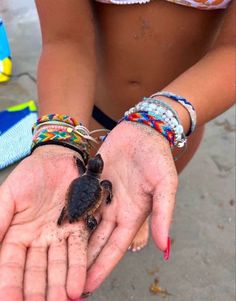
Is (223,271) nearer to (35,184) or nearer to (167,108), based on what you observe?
(167,108)

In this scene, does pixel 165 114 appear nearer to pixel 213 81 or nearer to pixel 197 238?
pixel 213 81

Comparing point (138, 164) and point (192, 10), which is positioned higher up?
point (192, 10)

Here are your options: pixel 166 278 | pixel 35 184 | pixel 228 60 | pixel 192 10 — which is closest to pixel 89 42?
pixel 192 10

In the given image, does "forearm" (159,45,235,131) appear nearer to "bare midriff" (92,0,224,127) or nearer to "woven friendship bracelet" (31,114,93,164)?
"bare midriff" (92,0,224,127)

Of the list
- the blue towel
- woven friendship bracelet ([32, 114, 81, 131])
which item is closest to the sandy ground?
the blue towel

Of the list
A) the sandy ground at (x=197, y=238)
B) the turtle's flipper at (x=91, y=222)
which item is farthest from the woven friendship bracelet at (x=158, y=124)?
the sandy ground at (x=197, y=238)
